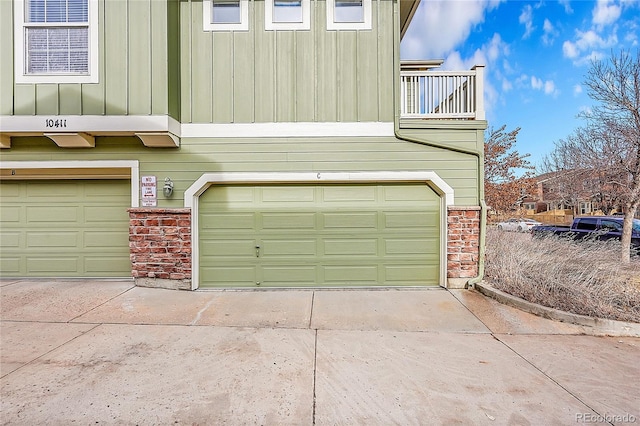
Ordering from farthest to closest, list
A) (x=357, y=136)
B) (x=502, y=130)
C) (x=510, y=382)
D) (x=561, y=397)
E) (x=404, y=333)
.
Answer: (x=502, y=130)
(x=357, y=136)
(x=404, y=333)
(x=510, y=382)
(x=561, y=397)

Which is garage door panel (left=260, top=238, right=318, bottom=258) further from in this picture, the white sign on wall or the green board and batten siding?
the green board and batten siding

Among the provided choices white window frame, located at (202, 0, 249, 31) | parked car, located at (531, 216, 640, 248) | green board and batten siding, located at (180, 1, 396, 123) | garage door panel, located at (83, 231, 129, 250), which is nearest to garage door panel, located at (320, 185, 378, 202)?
green board and batten siding, located at (180, 1, 396, 123)

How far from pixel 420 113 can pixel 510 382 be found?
4699mm

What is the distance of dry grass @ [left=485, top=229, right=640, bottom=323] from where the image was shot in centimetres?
415

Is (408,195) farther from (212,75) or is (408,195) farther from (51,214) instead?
(51,214)

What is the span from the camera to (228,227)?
18.8ft

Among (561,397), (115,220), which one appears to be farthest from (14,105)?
(561,397)

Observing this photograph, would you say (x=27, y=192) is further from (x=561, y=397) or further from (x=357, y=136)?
(x=561, y=397)

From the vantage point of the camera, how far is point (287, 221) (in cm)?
574

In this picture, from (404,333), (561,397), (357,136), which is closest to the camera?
(561,397)

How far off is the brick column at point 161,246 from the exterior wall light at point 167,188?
0.97ft

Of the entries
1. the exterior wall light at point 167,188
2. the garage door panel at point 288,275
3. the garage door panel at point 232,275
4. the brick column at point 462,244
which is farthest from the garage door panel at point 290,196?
the brick column at point 462,244

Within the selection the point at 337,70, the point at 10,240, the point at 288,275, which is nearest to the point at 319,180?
the point at 288,275

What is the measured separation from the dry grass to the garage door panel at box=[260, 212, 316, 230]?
3452 millimetres
